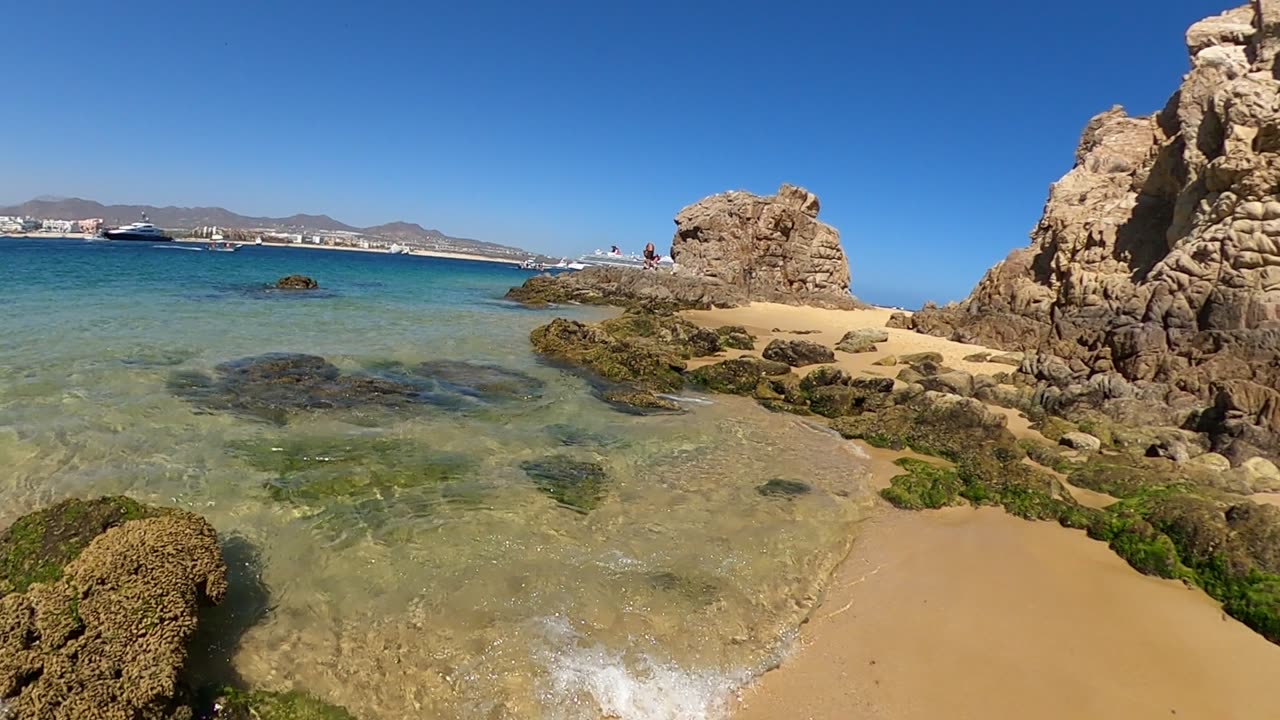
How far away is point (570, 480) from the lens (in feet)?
27.6

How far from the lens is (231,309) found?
22.4m

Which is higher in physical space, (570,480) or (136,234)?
(136,234)

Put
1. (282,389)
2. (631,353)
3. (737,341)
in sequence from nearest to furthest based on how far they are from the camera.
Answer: (282,389)
(631,353)
(737,341)

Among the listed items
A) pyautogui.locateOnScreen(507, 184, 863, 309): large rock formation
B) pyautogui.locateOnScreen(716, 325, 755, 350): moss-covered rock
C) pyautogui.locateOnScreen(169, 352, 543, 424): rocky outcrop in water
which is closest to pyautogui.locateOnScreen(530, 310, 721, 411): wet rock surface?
pyautogui.locateOnScreen(716, 325, 755, 350): moss-covered rock

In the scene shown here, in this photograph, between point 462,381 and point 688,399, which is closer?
point 462,381

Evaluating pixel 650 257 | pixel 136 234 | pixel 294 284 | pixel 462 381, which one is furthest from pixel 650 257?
pixel 136 234

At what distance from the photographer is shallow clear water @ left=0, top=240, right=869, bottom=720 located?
4.63 metres

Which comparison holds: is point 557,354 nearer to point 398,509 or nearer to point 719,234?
point 398,509

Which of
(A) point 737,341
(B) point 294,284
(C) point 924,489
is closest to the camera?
(C) point 924,489

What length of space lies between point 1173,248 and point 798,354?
489 inches

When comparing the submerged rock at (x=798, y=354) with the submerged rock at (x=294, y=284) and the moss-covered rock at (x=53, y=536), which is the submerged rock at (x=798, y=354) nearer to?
the moss-covered rock at (x=53, y=536)

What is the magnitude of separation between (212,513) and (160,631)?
2992 mm

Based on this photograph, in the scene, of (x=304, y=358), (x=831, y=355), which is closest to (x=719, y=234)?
(x=831, y=355)

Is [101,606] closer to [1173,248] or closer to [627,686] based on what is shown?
[627,686]
